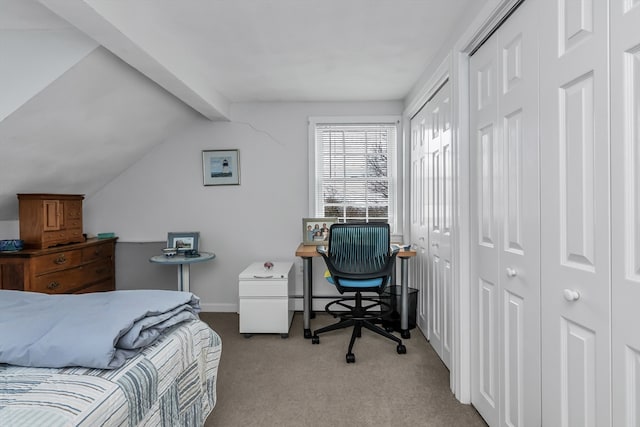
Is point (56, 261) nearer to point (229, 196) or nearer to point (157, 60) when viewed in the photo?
point (229, 196)

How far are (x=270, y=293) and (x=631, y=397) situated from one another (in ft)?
8.86

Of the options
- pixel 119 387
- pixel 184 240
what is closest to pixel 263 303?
pixel 184 240

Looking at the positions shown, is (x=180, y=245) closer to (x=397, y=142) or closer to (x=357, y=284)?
(x=357, y=284)

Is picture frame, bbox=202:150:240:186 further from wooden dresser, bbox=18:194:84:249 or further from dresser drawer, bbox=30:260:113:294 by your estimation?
dresser drawer, bbox=30:260:113:294

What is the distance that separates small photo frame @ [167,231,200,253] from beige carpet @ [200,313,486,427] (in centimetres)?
112

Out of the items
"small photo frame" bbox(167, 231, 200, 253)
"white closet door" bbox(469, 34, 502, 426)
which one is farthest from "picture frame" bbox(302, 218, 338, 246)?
"white closet door" bbox(469, 34, 502, 426)

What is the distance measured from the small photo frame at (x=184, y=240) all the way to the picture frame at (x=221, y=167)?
59 centimetres

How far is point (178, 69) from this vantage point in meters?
2.73

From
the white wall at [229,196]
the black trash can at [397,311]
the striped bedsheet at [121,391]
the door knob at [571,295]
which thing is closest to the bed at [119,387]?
the striped bedsheet at [121,391]

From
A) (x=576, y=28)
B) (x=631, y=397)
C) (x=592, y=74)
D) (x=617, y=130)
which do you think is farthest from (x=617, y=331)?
(x=576, y=28)

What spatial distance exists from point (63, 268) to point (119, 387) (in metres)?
2.82

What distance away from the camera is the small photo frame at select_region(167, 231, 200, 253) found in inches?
156

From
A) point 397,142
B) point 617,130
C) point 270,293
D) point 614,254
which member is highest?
point 397,142

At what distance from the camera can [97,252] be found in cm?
390
